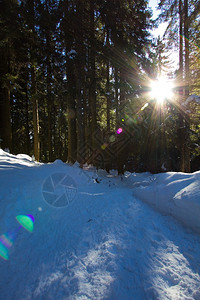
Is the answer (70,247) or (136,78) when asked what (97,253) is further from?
(136,78)

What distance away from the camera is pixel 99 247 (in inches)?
88.9

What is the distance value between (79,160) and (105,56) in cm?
701

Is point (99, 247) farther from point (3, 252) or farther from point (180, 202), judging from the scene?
point (180, 202)

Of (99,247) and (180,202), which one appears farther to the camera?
(180,202)

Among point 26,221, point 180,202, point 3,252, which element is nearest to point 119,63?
point 180,202

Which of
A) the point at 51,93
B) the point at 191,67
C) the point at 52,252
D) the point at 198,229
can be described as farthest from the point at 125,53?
the point at 52,252

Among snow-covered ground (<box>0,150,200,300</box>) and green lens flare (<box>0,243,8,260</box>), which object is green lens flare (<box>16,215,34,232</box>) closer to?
snow-covered ground (<box>0,150,200,300</box>)

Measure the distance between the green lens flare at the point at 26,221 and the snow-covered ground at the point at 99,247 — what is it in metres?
0.03

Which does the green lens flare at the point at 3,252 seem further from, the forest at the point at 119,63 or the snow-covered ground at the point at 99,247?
the forest at the point at 119,63

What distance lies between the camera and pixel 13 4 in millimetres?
7543

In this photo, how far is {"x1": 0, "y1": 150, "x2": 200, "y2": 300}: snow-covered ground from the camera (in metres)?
1.63

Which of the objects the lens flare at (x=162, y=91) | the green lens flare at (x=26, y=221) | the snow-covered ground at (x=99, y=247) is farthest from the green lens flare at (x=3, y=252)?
the lens flare at (x=162, y=91)

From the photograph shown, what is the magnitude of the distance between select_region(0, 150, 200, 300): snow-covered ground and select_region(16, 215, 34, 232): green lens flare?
0.03 m

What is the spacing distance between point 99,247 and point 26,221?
1.54 meters
